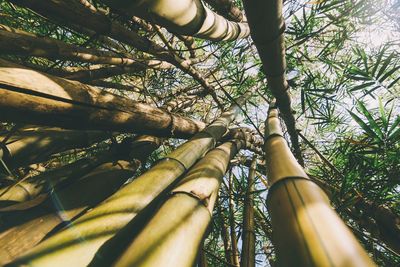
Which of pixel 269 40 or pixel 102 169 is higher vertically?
pixel 269 40

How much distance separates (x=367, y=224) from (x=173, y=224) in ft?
5.23

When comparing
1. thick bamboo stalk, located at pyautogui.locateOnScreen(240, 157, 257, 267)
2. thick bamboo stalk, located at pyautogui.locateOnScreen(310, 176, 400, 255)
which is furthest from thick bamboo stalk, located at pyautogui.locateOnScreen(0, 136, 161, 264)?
thick bamboo stalk, located at pyautogui.locateOnScreen(310, 176, 400, 255)

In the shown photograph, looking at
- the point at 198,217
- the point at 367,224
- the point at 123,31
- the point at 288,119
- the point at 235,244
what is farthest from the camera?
the point at 288,119

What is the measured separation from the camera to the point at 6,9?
2430 mm

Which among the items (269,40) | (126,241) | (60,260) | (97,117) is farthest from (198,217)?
(269,40)

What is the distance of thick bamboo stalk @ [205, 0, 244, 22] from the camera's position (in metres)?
2.41

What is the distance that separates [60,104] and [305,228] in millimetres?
729

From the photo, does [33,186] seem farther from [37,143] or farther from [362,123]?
[362,123]

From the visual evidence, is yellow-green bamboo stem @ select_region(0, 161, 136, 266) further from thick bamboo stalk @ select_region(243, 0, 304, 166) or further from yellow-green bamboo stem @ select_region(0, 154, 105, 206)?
thick bamboo stalk @ select_region(243, 0, 304, 166)

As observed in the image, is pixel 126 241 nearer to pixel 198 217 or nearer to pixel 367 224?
pixel 198 217

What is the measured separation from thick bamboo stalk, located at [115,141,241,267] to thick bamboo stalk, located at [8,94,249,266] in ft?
0.36

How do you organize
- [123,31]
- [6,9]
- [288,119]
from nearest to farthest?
[123,31] → [288,119] → [6,9]

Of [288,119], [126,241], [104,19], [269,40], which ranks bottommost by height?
[126,241]

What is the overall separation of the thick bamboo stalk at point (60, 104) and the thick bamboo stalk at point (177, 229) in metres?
0.37
